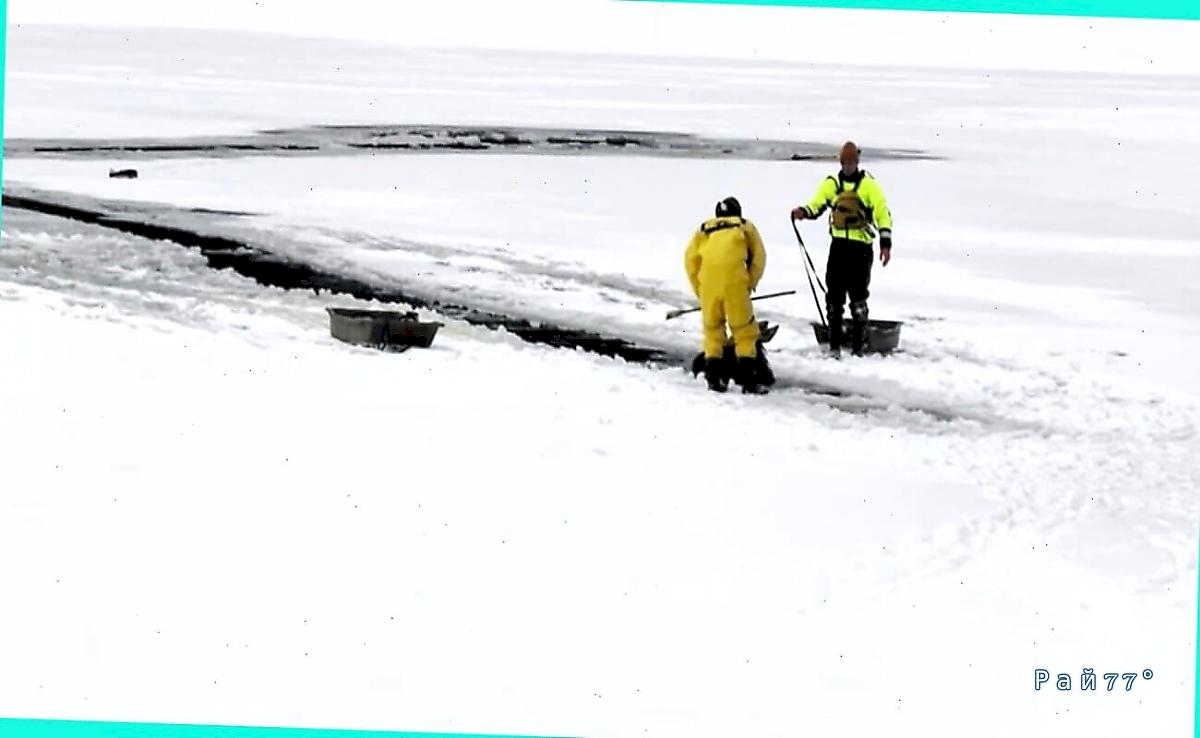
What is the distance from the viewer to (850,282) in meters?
5.29

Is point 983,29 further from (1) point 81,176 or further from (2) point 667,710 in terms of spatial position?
(1) point 81,176

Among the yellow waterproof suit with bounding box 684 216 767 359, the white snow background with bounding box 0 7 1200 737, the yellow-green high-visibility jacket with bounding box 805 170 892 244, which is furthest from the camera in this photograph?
the yellow-green high-visibility jacket with bounding box 805 170 892 244

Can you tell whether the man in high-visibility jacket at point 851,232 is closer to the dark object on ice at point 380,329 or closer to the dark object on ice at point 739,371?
the dark object on ice at point 739,371

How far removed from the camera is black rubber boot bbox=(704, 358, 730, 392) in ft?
16.9

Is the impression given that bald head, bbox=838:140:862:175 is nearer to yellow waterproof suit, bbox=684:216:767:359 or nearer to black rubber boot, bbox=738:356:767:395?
yellow waterproof suit, bbox=684:216:767:359

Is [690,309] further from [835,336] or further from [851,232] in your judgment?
[851,232]

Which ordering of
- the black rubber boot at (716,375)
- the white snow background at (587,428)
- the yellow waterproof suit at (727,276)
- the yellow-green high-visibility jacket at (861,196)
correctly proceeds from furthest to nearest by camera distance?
the yellow-green high-visibility jacket at (861,196), the black rubber boot at (716,375), the yellow waterproof suit at (727,276), the white snow background at (587,428)

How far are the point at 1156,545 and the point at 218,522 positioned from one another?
3.12m

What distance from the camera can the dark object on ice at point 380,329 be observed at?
5.17m

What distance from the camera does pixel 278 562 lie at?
15.7 ft

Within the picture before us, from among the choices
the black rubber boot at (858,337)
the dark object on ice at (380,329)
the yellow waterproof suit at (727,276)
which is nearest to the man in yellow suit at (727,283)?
the yellow waterproof suit at (727,276)

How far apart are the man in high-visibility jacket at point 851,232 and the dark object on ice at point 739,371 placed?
0.31 meters

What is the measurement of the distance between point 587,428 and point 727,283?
0.70 m

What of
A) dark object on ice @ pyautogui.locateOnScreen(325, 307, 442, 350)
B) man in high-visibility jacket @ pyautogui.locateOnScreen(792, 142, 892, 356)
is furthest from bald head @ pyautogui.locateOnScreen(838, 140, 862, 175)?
dark object on ice @ pyautogui.locateOnScreen(325, 307, 442, 350)
